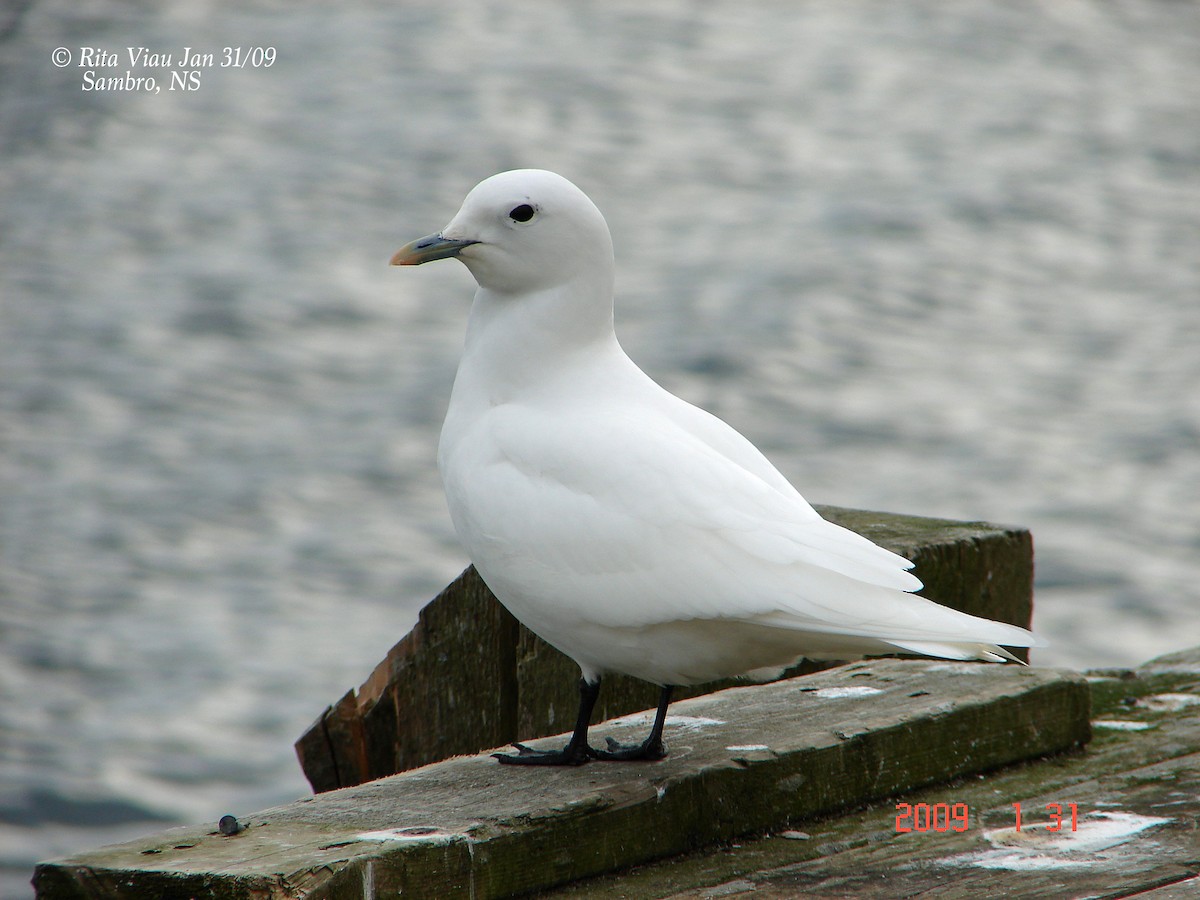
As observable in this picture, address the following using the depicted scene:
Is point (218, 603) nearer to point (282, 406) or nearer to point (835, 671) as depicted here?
point (282, 406)

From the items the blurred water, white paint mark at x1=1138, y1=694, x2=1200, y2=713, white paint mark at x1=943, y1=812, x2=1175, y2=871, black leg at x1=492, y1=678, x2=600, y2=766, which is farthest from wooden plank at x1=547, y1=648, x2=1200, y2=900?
the blurred water

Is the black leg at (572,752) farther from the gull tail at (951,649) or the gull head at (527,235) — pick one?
the gull head at (527,235)

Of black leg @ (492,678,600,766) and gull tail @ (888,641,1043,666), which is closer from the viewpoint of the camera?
gull tail @ (888,641,1043,666)

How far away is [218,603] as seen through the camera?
841cm

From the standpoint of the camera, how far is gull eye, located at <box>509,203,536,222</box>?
3.23 m

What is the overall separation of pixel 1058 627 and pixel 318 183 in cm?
694

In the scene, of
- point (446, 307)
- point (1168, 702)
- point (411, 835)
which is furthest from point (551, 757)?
point (446, 307)

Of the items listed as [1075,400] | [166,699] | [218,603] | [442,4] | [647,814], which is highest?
[442,4]

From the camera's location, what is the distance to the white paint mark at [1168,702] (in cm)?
363

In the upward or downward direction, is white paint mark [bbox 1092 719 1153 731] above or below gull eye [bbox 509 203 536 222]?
below

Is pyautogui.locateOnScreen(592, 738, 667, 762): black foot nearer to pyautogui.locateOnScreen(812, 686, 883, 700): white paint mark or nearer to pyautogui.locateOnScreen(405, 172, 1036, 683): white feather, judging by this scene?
pyautogui.locateOnScreen(405, 172, 1036, 683): white feather

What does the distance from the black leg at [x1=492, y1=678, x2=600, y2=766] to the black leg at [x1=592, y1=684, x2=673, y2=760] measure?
0.12ft

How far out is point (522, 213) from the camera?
324 cm

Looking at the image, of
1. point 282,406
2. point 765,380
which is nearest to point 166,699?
point 282,406
